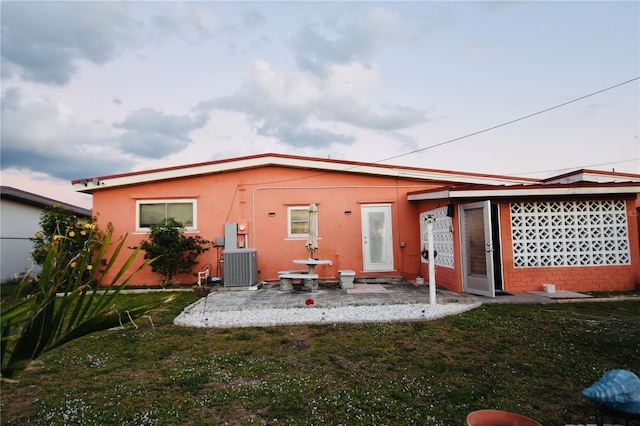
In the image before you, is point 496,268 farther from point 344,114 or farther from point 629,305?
point 344,114

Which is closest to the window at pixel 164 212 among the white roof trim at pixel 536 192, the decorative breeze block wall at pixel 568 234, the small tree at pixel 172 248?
the small tree at pixel 172 248

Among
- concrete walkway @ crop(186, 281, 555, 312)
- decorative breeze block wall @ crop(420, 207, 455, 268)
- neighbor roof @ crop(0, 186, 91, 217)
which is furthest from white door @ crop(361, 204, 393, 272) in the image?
neighbor roof @ crop(0, 186, 91, 217)

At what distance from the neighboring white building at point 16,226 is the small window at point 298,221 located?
8.15 metres

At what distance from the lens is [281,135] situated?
1512 centimetres

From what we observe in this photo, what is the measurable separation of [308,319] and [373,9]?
280 inches

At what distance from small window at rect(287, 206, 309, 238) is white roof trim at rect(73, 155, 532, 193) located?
4.34 feet

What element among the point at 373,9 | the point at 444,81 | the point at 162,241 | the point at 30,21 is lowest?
the point at 162,241

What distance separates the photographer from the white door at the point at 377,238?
10.6 m

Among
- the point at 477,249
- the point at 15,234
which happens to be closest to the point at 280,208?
the point at 477,249

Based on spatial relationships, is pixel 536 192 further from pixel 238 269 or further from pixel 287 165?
pixel 238 269

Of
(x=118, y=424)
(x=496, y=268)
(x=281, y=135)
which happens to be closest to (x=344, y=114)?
(x=281, y=135)

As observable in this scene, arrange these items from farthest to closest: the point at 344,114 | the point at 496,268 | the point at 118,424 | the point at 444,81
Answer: the point at 344,114
the point at 444,81
the point at 496,268
the point at 118,424

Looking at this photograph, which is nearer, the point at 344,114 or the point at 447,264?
the point at 447,264

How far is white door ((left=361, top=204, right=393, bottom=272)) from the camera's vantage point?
34.8 feet
